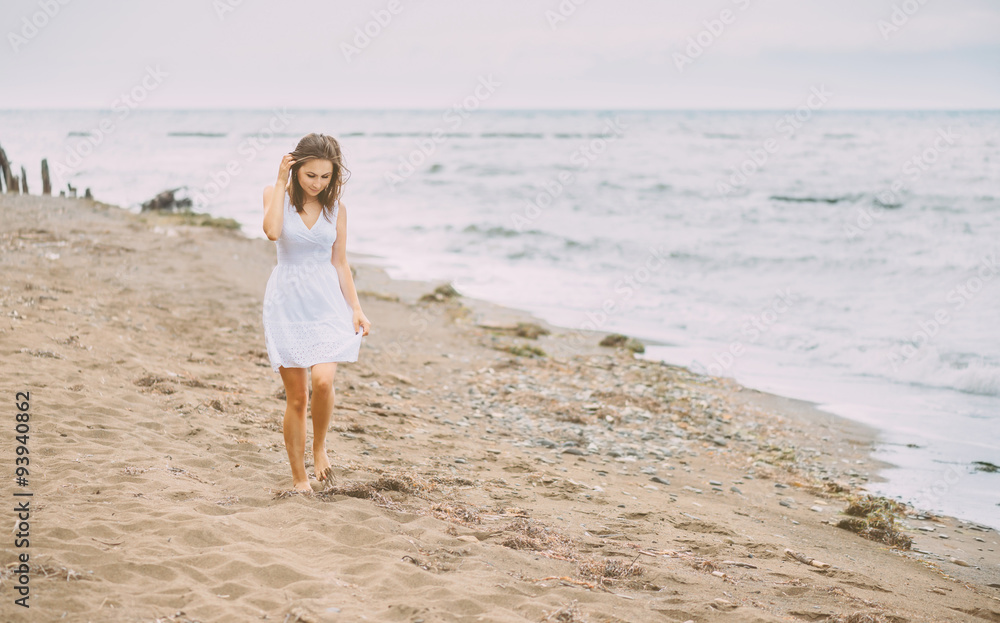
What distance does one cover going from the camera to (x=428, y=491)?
539cm

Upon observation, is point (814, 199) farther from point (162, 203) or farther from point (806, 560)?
point (806, 560)

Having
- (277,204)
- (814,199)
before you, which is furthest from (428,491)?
(814,199)

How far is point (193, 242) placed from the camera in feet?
51.9

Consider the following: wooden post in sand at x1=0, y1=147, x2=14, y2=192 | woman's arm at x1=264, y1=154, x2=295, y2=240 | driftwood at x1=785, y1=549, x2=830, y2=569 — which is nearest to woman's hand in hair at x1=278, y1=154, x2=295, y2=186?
woman's arm at x1=264, y1=154, x2=295, y2=240

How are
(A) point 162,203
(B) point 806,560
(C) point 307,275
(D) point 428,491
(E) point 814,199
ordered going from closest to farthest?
1. (C) point 307,275
2. (B) point 806,560
3. (D) point 428,491
4. (A) point 162,203
5. (E) point 814,199

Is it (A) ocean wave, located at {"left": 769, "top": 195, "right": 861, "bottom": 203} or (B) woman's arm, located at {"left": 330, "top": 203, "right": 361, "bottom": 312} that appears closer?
(B) woman's arm, located at {"left": 330, "top": 203, "right": 361, "bottom": 312}

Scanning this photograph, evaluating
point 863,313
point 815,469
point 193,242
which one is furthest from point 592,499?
point 193,242

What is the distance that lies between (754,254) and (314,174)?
1775 centimetres

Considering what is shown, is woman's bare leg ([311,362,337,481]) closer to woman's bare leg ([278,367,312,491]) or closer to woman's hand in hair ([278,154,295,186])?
woman's bare leg ([278,367,312,491])

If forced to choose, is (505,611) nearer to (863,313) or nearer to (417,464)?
(417,464)

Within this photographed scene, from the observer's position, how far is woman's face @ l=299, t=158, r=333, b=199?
4.48 meters

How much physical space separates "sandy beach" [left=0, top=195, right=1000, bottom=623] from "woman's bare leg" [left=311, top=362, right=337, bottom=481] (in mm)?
192

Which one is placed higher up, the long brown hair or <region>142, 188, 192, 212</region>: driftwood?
<region>142, 188, 192, 212</region>: driftwood

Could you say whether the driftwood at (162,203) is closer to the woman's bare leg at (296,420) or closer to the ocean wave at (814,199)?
the woman's bare leg at (296,420)
